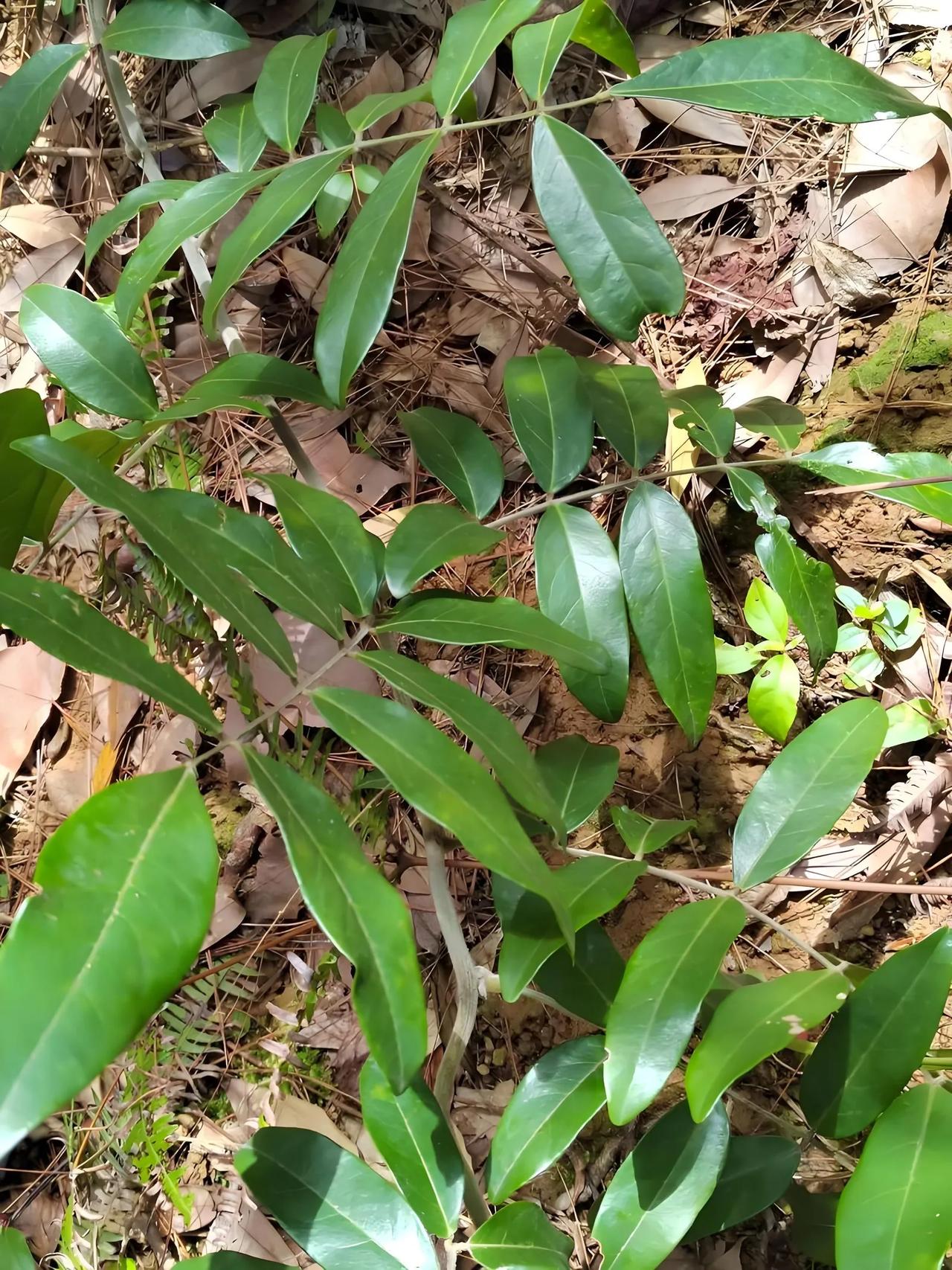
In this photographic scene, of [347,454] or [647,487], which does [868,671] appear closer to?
[647,487]

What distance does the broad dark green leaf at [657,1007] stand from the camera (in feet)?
1.99

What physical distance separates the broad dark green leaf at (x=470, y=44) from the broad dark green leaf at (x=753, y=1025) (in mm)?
774

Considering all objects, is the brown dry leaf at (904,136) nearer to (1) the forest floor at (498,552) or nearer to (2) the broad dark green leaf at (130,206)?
(1) the forest floor at (498,552)

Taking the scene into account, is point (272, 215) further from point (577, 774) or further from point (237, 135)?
point (577, 774)

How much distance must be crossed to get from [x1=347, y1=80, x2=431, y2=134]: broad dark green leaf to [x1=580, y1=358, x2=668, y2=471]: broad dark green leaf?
314 millimetres

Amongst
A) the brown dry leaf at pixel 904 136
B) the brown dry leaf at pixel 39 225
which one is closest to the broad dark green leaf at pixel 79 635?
the brown dry leaf at pixel 904 136

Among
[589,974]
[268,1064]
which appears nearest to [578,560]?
[589,974]

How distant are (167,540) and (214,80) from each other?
131cm

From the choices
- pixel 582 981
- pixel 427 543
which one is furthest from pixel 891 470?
pixel 582 981

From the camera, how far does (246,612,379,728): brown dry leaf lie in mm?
1193

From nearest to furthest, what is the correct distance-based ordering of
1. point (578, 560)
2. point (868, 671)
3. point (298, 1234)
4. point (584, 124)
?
point (298, 1234), point (578, 560), point (868, 671), point (584, 124)

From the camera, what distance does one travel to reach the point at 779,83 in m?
0.66

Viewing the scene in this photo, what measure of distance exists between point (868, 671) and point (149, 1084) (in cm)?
114

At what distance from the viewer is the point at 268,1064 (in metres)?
1.16
